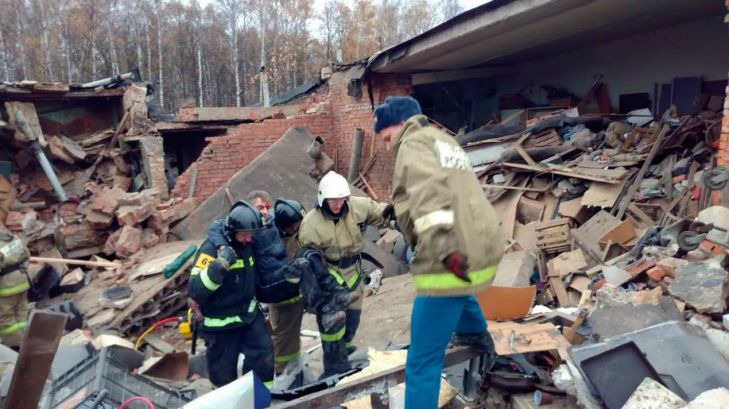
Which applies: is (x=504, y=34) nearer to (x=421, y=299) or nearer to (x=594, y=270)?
(x=594, y=270)

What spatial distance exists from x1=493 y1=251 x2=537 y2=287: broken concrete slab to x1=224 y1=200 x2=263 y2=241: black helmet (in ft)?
7.56

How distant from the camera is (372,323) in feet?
17.7

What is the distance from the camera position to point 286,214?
14.0 feet

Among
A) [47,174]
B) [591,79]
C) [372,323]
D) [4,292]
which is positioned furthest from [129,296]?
[591,79]

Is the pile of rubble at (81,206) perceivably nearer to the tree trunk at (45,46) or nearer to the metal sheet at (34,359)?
the metal sheet at (34,359)

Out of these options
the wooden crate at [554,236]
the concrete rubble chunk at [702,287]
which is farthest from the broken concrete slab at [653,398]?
the wooden crate at [554,236]

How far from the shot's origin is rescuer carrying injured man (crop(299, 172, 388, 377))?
12.5ft

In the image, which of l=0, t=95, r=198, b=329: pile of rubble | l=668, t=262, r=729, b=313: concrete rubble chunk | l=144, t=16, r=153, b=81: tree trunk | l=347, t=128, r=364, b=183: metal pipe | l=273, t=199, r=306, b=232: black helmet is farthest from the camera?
l=144, t=16, r=153, b=81: tree trunk

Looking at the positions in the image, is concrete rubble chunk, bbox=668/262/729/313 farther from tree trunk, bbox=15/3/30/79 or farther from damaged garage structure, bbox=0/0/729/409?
tree trunk, bbox=15/3/30/79

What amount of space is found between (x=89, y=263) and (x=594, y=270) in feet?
22.6

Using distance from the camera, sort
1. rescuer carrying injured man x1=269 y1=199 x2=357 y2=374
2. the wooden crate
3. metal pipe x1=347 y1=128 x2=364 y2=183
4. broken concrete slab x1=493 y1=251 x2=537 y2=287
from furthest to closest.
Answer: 1. metal pipe x1=347 y1=128 x2=364 y2=183
2. the wooden crate
3. broken concrete slab x1=493 y1=251 x2=537 y2=287
4. rescuer carrying injured man x1=269 y1=199 x2=357 y2=374

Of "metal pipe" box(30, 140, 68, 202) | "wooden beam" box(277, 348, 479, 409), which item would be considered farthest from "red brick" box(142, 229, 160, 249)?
"wooden beam" box(277, 348, 479, 409)

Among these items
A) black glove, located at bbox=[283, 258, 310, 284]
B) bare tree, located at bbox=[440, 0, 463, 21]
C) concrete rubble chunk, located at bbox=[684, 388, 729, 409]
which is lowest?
concrete rubble chunk, located at bbox=[684, 388, 729, 409]

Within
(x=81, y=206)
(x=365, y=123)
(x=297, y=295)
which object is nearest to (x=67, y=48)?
(x=81, y=206)
